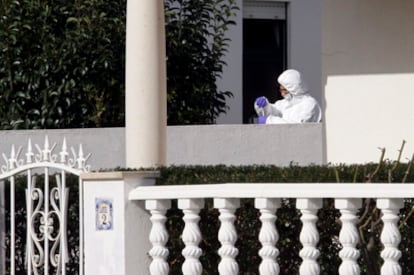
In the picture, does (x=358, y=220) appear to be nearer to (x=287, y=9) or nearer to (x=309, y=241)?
(x=309, y=241)

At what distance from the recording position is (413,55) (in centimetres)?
1000

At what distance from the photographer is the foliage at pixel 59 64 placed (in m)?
11.7

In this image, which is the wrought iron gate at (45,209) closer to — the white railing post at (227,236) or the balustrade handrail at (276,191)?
the balustrade handrail at (276,191)

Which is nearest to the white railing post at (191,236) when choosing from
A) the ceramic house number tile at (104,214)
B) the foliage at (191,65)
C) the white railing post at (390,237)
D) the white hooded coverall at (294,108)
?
the ceramic house number tile at (104,214)

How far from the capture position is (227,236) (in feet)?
20.9

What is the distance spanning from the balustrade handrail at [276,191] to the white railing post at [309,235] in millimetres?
64

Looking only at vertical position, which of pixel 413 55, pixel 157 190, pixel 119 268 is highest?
pixel 413 55

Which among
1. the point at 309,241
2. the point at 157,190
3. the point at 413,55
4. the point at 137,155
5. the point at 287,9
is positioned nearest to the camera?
the point at 309,241

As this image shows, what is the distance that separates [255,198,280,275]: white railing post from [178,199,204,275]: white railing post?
1.24 feet

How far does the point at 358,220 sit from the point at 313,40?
987 centimetres

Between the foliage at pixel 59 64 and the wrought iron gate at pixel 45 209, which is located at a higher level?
the foliage at pixel 59 64

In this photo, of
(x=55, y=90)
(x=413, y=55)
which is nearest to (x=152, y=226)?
(x=413, y=55)

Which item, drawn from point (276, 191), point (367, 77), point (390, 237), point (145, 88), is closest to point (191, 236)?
point (276, 191)

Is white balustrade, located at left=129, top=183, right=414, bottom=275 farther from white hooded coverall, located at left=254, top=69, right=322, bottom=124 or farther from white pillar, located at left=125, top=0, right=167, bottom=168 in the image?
white hooded coverall, located at left=254, top=69, right=322, bottom=124
